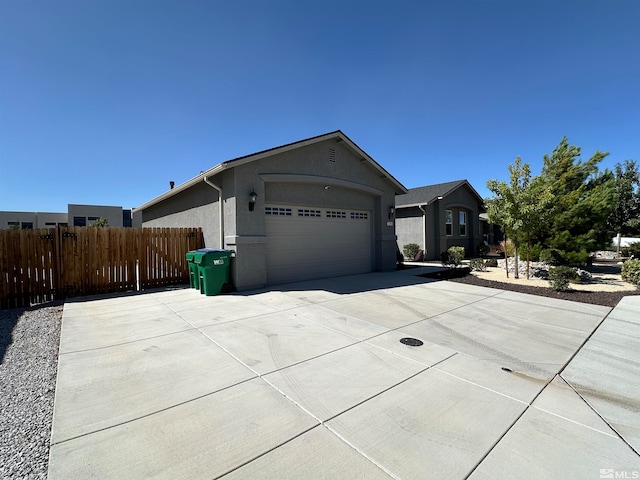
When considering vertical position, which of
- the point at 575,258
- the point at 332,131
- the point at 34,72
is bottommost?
the point at 575,258

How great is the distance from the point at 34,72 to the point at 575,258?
19.5 metres

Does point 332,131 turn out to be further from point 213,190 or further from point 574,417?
point 574,417

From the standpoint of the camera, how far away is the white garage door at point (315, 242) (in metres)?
9.84

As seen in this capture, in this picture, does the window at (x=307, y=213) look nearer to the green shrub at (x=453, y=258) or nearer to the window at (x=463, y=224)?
the green shrub at (x=453, y=258)

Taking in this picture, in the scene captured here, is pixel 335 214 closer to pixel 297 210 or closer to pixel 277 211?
pixel 297 210

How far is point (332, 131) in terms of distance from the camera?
34.7 feet

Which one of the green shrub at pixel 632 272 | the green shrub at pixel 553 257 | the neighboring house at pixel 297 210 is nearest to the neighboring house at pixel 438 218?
the neighboring house at pixel 297 210

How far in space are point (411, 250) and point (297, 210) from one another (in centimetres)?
1033

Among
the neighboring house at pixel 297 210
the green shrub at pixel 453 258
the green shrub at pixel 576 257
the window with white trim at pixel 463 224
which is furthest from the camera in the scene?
the window with white trim at pixel 463 224

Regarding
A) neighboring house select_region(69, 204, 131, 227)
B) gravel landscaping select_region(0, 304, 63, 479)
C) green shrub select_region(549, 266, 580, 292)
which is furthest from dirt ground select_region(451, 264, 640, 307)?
neighboring house select_region(69, 204, 131, 227)

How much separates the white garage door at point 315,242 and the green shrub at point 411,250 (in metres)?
6.19

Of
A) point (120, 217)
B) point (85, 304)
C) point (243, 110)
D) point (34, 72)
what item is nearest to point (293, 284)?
point (85, 304)

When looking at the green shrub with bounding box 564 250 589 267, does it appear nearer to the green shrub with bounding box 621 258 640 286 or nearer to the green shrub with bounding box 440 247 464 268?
the green shrub with bounding box 621 258 640 286

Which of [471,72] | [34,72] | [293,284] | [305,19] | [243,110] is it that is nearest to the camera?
[34,72]
